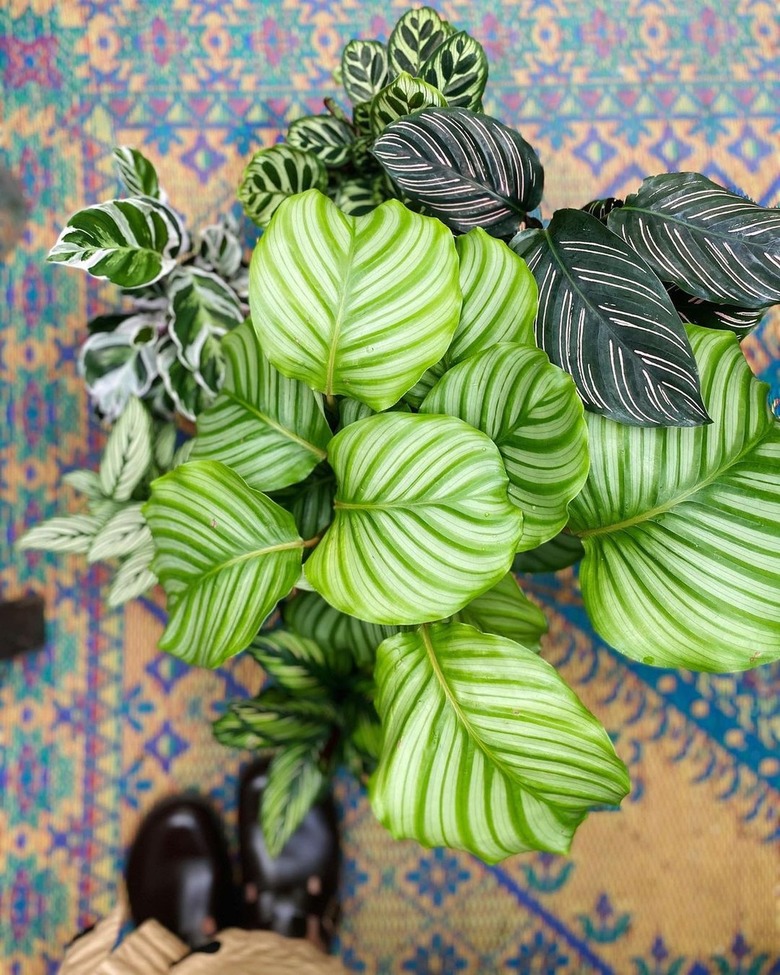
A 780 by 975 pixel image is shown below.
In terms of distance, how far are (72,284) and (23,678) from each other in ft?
2.29

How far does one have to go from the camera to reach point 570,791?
2.05ft

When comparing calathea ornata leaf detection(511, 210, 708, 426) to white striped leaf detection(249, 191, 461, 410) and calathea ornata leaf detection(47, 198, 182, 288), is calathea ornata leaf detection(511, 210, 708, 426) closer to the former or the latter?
white striped leaf detection(249, 191, 461, 410)

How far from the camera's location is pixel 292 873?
1162 millimetres

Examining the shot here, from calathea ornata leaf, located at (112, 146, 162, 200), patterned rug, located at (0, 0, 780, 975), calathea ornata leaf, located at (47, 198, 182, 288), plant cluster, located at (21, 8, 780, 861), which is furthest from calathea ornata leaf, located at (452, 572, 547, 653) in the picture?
calathea ornata leaf, located at (112, 146, 162, 200)

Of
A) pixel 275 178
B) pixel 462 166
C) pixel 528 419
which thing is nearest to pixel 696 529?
pixel 528 419

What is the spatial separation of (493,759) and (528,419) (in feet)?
1.01

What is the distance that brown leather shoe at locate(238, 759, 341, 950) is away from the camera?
1.16 m

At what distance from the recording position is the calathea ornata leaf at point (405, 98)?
0.78 meters

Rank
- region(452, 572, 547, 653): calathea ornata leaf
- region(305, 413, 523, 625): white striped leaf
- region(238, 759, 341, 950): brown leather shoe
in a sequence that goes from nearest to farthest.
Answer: region(305, 413, 523, 625): white striped leaf < region(452, 572, 547, 653): calathea ornata leaf < region(238, 759, 341, 950): brown leather shoe

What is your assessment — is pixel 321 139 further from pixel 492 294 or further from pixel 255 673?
pixel 255 673

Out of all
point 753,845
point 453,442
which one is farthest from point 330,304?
point 753,845

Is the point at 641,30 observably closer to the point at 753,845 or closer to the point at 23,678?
the point at 753,845

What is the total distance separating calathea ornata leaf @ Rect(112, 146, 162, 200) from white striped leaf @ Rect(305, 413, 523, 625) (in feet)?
1.46

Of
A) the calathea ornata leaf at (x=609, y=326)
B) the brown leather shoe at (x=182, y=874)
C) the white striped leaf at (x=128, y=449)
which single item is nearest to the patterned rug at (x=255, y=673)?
the brown leather shoe at (x=182, y=874)
